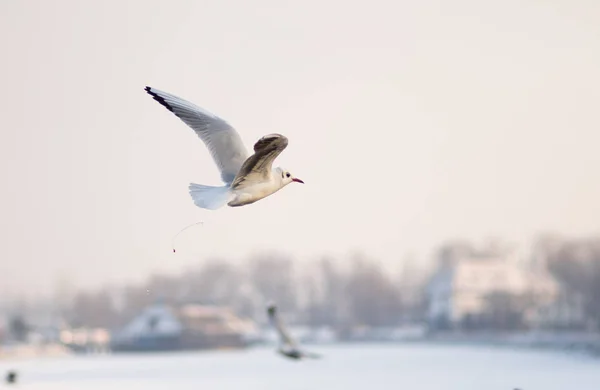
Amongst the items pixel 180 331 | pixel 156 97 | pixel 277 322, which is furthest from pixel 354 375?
pixel 180 331

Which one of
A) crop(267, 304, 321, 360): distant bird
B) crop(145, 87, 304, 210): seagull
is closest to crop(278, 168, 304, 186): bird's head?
crop(145, 87, 304, 210): seagull

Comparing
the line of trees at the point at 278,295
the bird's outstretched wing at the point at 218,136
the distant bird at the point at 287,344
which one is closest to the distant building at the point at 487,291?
the line of trees at the point at 278,295

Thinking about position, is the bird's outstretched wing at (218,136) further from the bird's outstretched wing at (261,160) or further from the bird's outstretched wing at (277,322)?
the bird's outstretched wing at (277,322)

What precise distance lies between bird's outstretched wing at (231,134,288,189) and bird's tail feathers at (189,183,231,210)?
0.14m

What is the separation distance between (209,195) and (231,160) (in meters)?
0.78

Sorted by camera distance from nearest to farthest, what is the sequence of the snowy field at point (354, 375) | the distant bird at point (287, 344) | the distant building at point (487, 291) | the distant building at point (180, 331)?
the distant bird at point (287, 344) → the snowy field at point (354, 375) → the distant building at point (180, 331) → the distant building at point (487, 291)

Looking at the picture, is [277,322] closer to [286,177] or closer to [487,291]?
[286,177]

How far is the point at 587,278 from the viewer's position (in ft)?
371

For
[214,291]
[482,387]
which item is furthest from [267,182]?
[214,291]

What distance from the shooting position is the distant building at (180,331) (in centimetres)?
10162

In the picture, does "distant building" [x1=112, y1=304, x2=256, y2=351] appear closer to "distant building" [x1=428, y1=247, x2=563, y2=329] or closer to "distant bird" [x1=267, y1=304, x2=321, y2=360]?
"distant building" [x1=428, y1=247, x2=563, y2=329]

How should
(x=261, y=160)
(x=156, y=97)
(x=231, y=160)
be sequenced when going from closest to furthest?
1. (x=261, y=160)
2. (x=156, y=97)
3. (x=231, y=160)

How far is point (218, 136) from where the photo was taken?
11547 millimetres

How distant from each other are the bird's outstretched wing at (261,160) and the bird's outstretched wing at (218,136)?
1.85 ft
